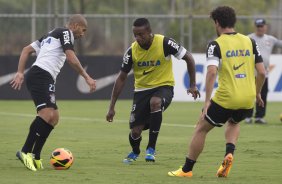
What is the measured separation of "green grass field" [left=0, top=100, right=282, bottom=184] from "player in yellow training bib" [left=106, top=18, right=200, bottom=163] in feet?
1.46

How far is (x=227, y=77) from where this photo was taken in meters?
10.8

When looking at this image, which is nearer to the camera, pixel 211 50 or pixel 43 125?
pixel 211 50

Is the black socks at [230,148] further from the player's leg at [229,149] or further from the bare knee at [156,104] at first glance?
the bare knee at [156,104]

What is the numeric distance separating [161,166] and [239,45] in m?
2.41

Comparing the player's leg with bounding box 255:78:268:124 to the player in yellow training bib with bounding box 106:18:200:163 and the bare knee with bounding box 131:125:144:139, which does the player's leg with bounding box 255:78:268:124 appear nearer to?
the player in yellow training bib with bounding box 106:18:200:163

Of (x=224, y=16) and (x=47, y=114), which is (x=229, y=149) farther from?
(x=47, y=114)

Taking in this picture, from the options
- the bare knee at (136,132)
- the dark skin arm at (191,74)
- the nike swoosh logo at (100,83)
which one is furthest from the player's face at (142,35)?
the nike swoosh logo at (100,83)

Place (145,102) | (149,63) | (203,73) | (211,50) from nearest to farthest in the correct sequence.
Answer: (211,50) → (149,63) → (145,102) → (203,73)

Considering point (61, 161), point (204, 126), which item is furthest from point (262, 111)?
point (204, 126)

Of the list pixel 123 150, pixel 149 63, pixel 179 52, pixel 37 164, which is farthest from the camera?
pixel 123 150

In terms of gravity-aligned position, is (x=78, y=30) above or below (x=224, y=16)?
below

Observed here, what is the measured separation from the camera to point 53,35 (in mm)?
12219

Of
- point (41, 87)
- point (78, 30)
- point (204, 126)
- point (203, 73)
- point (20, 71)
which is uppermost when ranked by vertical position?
point (78, 30)

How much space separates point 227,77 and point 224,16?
73cm
